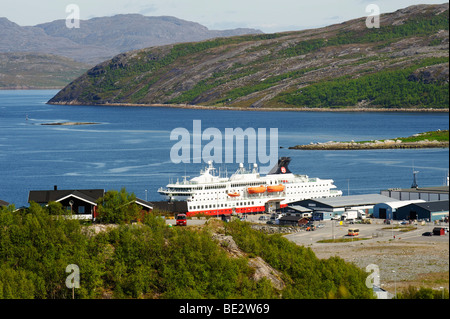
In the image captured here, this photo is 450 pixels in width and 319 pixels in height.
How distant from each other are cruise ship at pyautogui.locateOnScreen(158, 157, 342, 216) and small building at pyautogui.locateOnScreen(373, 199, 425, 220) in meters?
11.3

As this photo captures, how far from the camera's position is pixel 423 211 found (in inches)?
2509

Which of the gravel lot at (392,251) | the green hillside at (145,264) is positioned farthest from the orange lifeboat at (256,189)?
the green hillside at (145,264)

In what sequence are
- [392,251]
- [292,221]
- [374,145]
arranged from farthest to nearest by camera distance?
[374,145] → [292,221] → [392,251]

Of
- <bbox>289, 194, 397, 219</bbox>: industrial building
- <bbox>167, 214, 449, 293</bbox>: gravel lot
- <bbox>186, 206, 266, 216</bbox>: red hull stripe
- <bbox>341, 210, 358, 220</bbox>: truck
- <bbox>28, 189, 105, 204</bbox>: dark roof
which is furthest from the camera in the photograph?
<bbox>186, 206, 266, 216</bbox>: red hull stripe

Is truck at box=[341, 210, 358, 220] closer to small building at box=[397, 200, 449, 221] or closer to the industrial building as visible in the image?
the industrial building

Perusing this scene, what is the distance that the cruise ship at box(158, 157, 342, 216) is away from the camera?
7206 cm

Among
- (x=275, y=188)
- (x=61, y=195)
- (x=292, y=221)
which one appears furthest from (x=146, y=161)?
(x=61, y=195)

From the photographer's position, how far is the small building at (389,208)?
66806mm

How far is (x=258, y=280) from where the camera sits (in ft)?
101

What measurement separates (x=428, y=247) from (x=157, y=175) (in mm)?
54299

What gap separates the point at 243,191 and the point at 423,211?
18020 millimetres

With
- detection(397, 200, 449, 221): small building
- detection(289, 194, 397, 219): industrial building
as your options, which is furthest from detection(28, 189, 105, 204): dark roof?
detection(289, 194, 397, 219): industrial building

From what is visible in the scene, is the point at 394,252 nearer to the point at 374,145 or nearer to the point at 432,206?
the point at 432,206
